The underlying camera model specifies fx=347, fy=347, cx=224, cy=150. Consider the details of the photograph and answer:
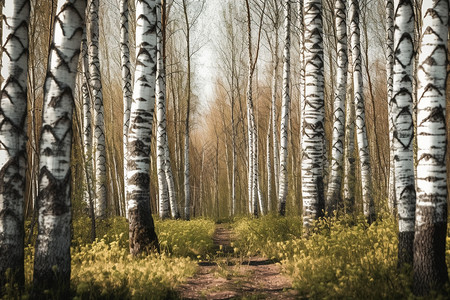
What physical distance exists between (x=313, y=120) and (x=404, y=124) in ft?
8.56

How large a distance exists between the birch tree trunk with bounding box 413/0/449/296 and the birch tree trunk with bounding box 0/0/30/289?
4.13 m

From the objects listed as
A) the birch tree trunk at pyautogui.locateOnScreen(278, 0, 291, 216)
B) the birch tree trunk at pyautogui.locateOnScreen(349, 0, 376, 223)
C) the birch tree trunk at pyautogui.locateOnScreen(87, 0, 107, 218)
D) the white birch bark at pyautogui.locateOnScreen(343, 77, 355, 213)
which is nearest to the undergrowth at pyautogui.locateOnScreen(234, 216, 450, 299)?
the white birch bark at pyautogui.locateOnScreen(343, 77, 355, 213)

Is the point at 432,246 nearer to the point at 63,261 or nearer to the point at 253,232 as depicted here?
the point at 63,261

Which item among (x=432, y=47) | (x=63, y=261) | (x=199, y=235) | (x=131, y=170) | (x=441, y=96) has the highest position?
(x=432, y=47)

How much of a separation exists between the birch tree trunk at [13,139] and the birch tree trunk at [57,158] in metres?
0.45

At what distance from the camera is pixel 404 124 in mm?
4164

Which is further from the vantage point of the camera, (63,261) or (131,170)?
(131,170)

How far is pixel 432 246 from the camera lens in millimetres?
3277

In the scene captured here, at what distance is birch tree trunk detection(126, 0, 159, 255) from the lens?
19.3 feet

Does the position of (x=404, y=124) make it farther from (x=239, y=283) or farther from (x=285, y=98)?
(x=285, y=98)

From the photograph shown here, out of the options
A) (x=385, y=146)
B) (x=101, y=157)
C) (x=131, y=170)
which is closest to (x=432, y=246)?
(x=131, y=170)

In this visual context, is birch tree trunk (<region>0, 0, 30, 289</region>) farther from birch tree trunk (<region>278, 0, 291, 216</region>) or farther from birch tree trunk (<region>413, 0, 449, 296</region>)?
birch tree trunk (<region>278, 0, 291, 216</region>)

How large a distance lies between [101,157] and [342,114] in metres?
6.89

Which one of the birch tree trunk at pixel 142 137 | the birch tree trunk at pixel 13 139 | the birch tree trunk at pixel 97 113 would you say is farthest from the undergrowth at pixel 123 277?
the birch tree trunk at pixel 97 113
